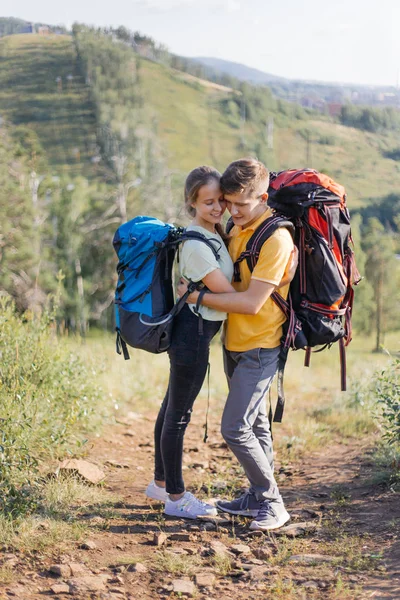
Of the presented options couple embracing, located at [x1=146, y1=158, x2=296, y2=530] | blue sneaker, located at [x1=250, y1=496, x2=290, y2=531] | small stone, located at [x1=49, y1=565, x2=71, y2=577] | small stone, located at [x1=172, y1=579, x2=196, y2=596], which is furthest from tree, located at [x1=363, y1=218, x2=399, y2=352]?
small stone, located at [x1=49, y1=565, x2=71, y2=577]

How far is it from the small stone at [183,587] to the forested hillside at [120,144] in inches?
1159

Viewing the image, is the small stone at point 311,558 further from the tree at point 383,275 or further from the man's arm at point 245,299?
the tree at point 383,275

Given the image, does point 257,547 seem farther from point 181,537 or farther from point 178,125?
point 178,125

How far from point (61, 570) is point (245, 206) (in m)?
2.16

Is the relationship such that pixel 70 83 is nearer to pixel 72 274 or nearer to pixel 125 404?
pixel 72 274

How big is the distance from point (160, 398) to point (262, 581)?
442 centimetres

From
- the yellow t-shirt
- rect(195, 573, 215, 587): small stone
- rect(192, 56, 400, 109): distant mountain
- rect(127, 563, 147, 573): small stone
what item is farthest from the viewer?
rect(192, 56, 400, 109): distant mountain

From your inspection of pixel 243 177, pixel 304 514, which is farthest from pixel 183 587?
pixel 243 177

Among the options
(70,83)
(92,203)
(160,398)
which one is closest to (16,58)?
(70,83)

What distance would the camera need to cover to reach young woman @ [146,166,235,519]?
12.1ft

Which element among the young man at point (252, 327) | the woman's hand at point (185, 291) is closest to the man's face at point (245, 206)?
the young man at point (252, 327)

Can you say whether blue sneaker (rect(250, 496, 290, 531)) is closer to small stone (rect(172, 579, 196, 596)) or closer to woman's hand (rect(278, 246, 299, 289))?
small stone (rect(172, 579, 196, 596))

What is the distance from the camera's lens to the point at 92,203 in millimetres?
49125

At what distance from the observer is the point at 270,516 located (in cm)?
403
